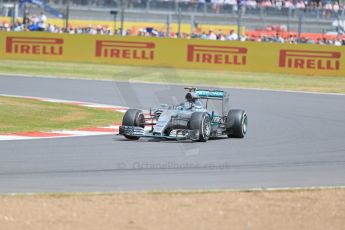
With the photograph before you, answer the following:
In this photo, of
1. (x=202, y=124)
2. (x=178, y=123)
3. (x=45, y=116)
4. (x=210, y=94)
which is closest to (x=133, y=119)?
(x=178, y=123)

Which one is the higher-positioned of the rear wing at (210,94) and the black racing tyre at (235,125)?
the rear wing at (210,94)

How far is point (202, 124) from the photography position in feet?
47.3

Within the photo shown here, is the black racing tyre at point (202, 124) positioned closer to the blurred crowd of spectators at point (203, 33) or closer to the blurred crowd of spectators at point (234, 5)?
the blurred crowd of spectators at point (203, 33)

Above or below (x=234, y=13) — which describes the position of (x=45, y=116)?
below

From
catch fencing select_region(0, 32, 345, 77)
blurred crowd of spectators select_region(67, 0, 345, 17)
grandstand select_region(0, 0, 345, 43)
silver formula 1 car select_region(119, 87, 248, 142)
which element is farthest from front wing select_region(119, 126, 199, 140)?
blurred crowd of spectators select_region(67, 0, 345, 17)

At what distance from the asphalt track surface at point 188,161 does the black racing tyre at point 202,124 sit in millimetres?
197

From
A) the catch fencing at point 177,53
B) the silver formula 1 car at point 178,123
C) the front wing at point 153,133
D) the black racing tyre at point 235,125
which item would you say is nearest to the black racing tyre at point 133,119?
the silver formula 1 car at point 178,123

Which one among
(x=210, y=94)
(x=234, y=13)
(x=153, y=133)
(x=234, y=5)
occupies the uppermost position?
(x=234, y=5)

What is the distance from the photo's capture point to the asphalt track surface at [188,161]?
33.8 feet

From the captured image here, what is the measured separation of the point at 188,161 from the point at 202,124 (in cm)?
225

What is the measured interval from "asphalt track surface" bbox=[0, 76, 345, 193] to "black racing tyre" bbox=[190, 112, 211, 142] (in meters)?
0.20

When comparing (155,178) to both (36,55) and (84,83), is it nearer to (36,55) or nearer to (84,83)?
(84,83)

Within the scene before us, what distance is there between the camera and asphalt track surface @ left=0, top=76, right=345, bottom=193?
1030cm

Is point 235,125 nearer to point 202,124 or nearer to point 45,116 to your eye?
point 202,124
